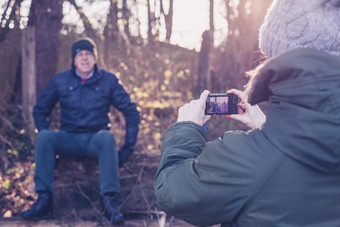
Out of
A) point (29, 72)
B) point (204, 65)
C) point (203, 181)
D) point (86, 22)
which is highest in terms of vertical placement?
point (86, 22)

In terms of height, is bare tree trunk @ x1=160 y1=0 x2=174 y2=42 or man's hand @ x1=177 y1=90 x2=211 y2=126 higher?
bare tree trunk @ x1=160 y1=0 x2=174 y2=42

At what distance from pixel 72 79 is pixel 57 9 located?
301 cm

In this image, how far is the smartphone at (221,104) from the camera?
1789mm

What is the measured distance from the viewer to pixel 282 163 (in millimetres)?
1191

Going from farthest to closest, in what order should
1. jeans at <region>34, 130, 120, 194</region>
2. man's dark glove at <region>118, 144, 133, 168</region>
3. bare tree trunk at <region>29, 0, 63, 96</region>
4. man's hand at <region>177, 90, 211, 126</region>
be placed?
bare tree trunk at <region>29, 0, 63, 96</region>
man's dark glove at <region>118, 144, 133, 168</region>
jeans at <region>34, 130, 120, 194</region>
man's hand at <region>177, 90, 211, 126</region>

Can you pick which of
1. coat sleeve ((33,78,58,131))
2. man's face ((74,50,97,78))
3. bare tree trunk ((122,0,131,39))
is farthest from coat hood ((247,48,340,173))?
bare tree trunk ((122,0,131,39))

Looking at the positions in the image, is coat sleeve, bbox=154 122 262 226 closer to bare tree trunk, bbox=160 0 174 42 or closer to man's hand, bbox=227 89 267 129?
man's hand, bbox=227 89 267 129

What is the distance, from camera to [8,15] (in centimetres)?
587

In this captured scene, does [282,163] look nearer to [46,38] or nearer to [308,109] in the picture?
[308,109]

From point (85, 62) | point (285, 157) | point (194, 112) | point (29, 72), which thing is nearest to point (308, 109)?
point (285, 157)

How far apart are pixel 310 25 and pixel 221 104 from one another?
594mm

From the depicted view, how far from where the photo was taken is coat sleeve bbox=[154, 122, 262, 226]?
1.23 m

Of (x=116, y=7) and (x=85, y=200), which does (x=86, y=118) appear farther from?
(x=116, y=7)

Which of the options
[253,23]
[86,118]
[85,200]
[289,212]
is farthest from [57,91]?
[253,23]
